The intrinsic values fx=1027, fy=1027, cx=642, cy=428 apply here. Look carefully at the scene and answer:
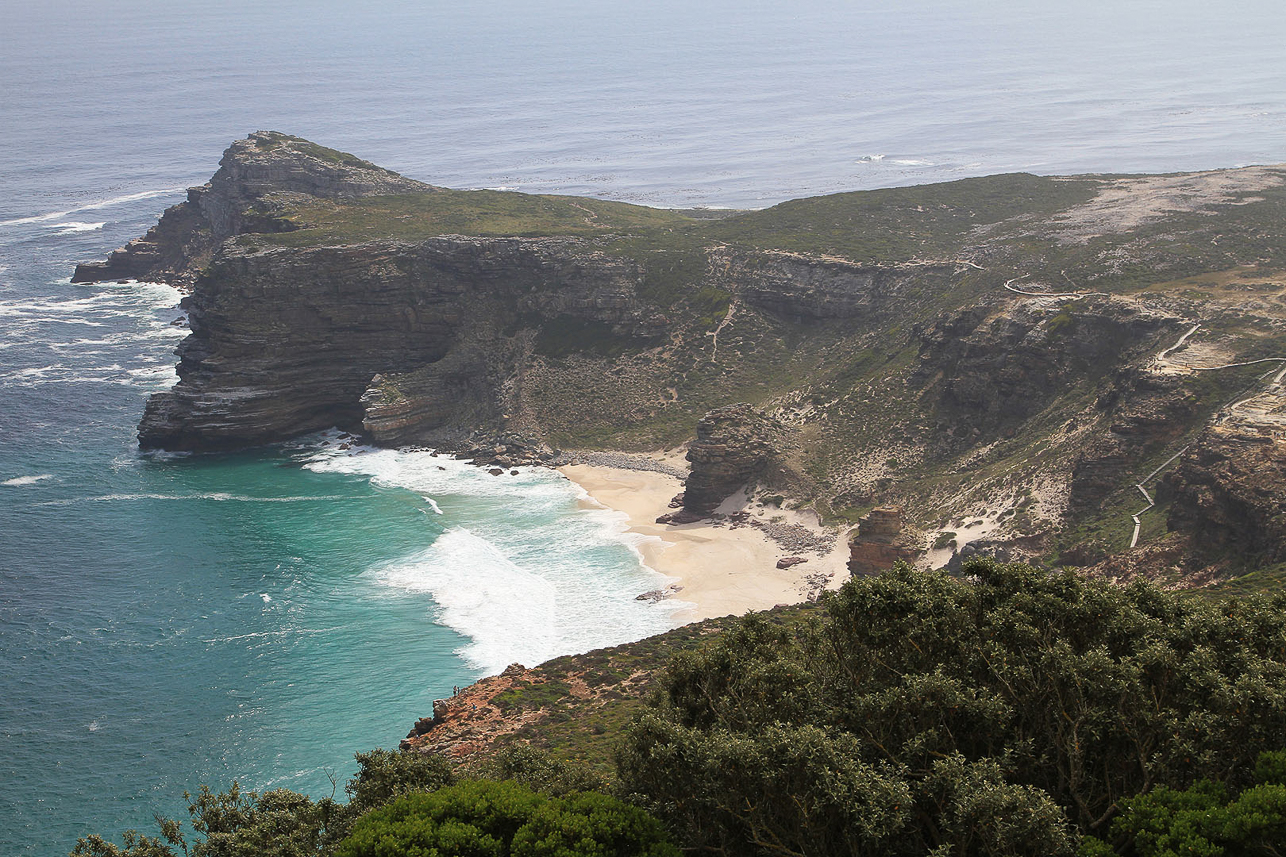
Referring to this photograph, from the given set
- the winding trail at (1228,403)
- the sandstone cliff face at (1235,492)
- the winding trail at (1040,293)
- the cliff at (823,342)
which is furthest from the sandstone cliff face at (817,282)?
the sandstone cliff face at (1235,492)

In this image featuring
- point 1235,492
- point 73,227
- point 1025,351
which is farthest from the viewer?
point 73,227

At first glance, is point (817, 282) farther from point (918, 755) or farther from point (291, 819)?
point (291, 819)

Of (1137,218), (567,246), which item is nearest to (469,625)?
(567,246)

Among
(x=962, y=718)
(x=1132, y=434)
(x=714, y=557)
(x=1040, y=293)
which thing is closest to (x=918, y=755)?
(x=962, y=718)

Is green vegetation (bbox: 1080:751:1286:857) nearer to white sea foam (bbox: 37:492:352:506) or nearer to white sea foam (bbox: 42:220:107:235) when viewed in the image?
white sea foam (bbox: 37:492:352:506)

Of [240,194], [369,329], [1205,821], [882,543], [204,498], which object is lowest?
[204,498]
